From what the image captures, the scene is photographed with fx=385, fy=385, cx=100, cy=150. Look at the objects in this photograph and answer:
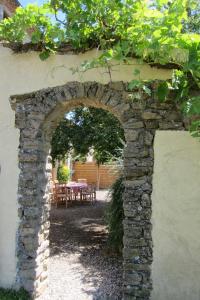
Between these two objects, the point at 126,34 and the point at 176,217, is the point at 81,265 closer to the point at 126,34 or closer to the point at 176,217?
the point at 176,217

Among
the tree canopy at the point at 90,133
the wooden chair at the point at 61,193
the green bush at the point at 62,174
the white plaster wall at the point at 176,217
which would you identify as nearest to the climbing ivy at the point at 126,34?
the white plaster wall at the point at 176,217

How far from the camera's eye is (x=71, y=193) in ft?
52.0

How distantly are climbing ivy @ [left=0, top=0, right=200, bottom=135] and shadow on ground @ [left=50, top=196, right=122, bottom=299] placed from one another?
10.0 ft

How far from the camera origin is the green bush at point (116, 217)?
7.37 meters

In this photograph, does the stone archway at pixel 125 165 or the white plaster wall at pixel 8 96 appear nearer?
the stone archway at pixel 125 165

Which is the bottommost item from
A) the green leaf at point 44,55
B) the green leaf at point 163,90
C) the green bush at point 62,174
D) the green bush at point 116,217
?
the green bush at point 116,217

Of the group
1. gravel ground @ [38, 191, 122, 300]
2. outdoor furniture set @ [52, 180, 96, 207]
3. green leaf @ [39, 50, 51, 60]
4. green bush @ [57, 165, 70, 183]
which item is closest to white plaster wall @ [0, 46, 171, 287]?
green leaf @ [39, 50, 51, 60]

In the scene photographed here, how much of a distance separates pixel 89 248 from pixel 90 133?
325 cm

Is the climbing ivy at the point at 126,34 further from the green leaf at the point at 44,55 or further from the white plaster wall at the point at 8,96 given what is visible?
the white plaster wall at the point at 8,96

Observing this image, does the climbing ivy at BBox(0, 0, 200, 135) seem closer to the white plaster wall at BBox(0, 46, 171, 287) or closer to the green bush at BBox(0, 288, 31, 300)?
the white plaster wall at BBox(0, 46, 171, 287)

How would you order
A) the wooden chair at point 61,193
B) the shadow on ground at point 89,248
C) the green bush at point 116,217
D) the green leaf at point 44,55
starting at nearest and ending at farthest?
the green leaf at point 44,55
the shadow on ground at point 89,248
the green bush at point 116,217
the wooden chair at point 61,193

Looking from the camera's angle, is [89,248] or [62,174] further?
[62,174]

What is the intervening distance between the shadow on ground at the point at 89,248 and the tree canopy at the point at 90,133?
2.05 metres

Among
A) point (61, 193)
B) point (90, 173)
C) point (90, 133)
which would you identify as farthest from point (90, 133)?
point (90, 173)
